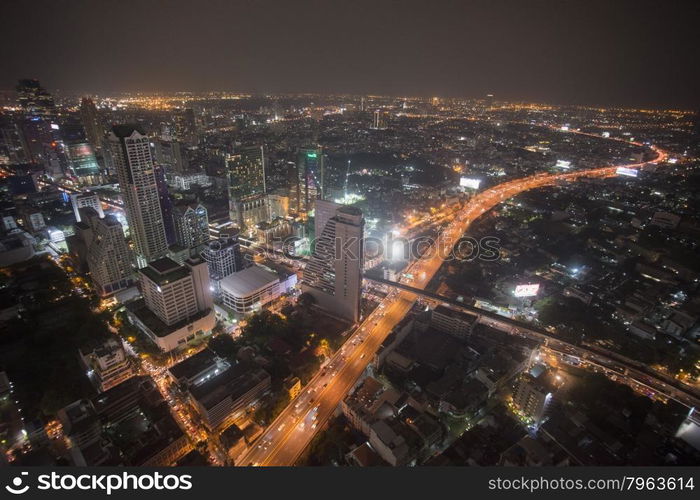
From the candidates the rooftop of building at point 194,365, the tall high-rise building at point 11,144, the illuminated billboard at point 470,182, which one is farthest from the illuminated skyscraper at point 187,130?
the rooftop of building at point 194,365

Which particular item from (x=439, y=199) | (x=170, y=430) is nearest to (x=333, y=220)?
(x=170, y=430)

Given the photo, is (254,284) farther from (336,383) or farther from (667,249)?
(667,249)

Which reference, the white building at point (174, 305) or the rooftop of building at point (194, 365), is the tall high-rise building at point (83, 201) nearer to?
the white building at point (174, 305)

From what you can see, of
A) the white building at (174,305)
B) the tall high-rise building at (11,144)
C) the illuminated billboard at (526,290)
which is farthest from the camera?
the tall high-rise building at (11,144)

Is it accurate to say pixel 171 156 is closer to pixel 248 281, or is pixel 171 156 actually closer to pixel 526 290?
pixel 248 281

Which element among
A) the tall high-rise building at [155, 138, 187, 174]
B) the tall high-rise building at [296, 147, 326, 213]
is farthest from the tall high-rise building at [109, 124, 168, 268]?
the tall high-rise building at [155, 138, 187, 174]

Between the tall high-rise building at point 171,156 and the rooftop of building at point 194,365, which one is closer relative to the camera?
the rooftop of building at point 194,365

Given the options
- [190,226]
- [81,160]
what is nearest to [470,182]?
[190,226]

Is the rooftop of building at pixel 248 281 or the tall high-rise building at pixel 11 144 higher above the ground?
the tall high-rise building at pixel 11 144
